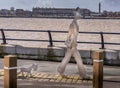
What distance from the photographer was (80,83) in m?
13.1

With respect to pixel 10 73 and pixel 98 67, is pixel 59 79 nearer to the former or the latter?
pixel 98 67

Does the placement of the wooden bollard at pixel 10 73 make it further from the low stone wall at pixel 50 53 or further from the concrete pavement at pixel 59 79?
the low stone wall at pixel 50 53

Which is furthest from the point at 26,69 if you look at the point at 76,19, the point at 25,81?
the point at 76,19

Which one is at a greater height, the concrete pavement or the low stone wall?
the low stone wall

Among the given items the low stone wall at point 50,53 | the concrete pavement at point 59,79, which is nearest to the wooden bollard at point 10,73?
the concrete pavement at point 59,79

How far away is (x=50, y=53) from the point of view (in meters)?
18.1

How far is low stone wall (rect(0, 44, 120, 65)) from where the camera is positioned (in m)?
17.1

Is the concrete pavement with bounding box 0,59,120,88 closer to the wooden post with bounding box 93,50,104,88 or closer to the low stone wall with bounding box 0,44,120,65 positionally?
the low stone wall with bounding box 0,44,120,65

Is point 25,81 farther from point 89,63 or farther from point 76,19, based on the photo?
point 89,63

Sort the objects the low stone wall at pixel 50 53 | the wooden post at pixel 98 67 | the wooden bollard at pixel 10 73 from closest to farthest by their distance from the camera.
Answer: the wooden bollard at pixel 10 73, the wooden post at pixel 98 67, the low stone wall at pixel 50 53

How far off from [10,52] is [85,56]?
10.6 ft

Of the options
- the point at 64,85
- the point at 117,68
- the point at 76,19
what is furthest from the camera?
the point at 117,68

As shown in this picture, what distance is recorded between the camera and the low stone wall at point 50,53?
56.1 ft

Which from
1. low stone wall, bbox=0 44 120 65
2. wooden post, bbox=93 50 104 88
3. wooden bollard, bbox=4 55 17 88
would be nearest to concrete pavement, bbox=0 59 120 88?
low stone wall, bbox=0 44 120 65
